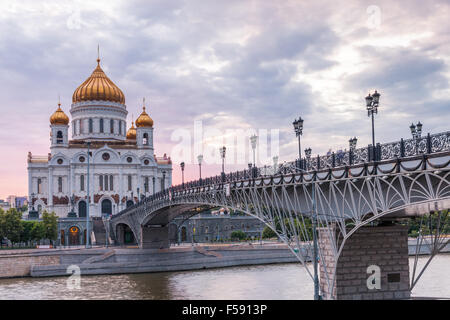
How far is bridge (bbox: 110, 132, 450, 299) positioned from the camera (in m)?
18.8

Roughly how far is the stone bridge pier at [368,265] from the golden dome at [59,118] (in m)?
74.4

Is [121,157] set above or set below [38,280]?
above

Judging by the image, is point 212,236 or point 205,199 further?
point 212,236

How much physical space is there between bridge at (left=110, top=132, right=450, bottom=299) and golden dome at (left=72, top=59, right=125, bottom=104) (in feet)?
211

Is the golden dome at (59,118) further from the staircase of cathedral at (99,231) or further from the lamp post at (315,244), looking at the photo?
the lamp post at (315,244)

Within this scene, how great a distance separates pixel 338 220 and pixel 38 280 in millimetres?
33828

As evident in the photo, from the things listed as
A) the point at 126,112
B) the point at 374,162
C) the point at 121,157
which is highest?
the point at 126,112

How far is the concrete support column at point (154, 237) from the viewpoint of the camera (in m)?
61.3

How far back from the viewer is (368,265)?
2488 centimetres

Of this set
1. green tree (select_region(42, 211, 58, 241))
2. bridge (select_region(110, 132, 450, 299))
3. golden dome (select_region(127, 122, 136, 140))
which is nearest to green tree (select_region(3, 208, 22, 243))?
green tree (select_region(42, 211, 58, 241))
